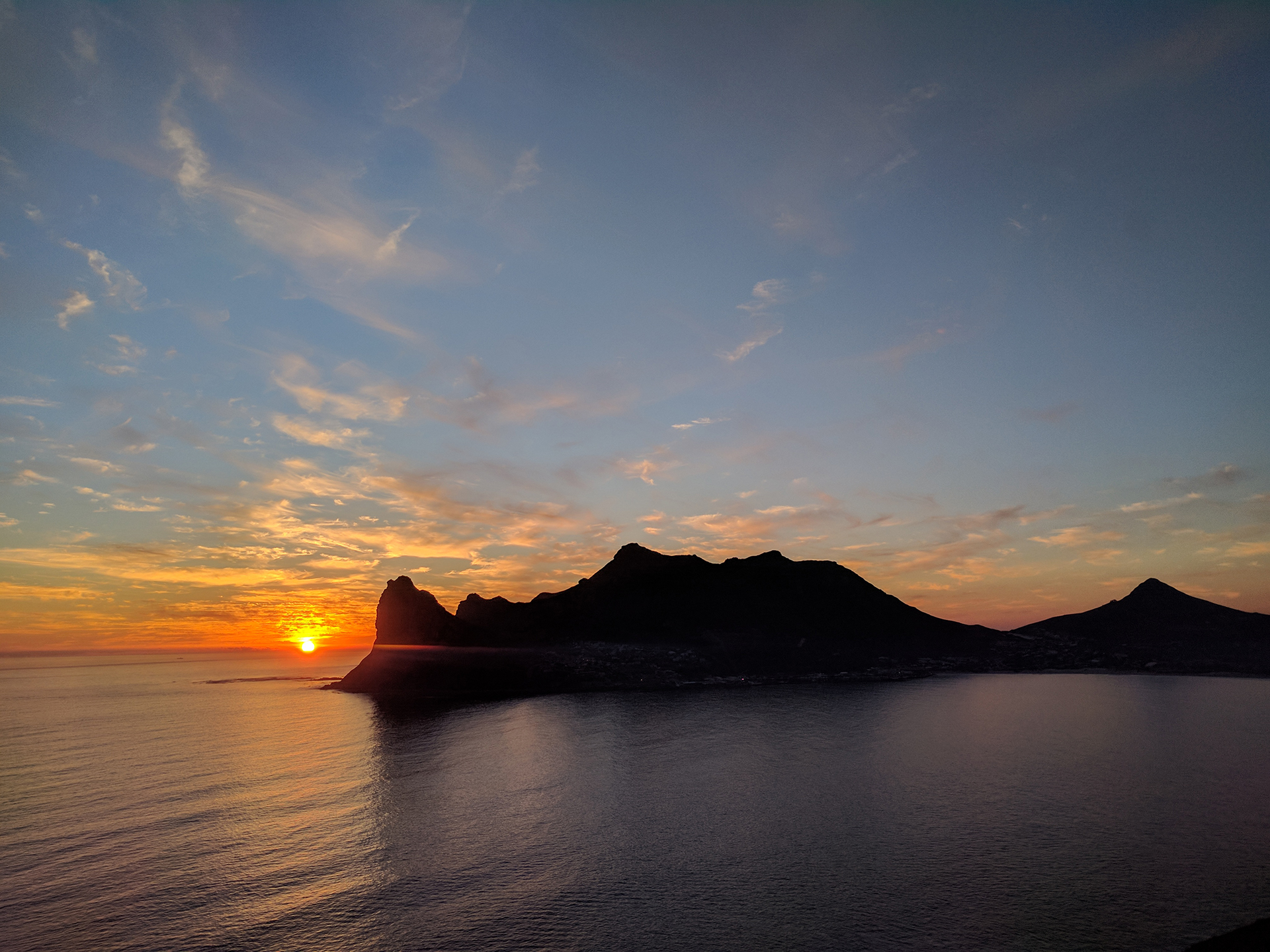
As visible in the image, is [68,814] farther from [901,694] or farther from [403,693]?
[901,694]

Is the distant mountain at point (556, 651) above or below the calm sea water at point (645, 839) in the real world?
above

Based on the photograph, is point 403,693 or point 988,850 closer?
point 988,850

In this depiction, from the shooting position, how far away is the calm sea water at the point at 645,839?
27.8 metres

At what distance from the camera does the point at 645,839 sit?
39438 mm

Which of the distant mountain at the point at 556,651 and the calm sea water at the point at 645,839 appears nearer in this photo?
the calm sea water at the point at 645,839

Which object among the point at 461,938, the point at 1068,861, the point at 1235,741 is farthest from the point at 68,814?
the point at 1235,741

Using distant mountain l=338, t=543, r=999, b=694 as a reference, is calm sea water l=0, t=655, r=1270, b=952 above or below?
below

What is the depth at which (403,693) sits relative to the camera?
147 m

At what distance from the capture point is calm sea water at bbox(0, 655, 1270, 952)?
91.3 feet

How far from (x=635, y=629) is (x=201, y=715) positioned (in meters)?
116

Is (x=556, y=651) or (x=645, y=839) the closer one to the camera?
(x=645, y=839)

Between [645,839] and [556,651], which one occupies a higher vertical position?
[556,651]

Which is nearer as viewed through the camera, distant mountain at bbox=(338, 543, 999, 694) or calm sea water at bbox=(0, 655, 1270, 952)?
calm sea water at bbox=(0, 655, 1270, 952)

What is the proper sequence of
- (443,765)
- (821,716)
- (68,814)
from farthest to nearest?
(821,716) < (443,765) < (68,814)
